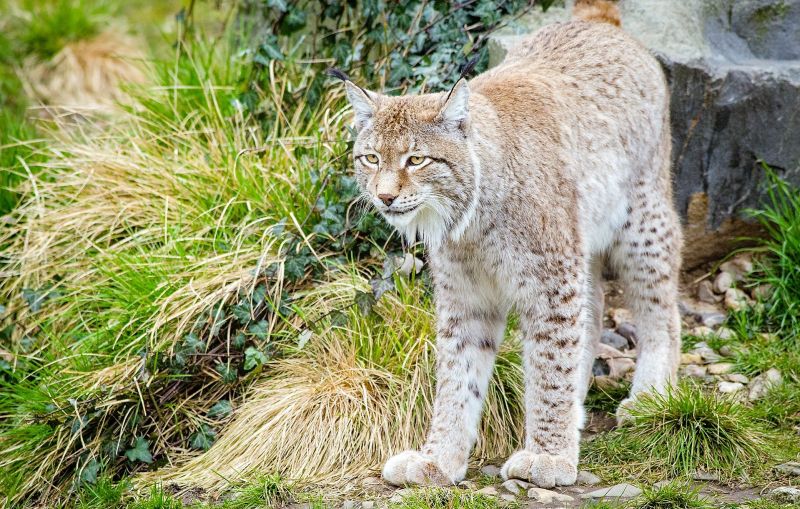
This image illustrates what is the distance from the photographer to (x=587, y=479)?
4.76 m

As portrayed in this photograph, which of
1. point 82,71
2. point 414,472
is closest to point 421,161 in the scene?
point 414,472

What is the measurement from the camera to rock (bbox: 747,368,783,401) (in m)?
5.44

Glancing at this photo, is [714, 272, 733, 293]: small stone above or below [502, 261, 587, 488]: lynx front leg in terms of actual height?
below

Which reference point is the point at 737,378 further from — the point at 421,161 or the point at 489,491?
the point at 421,161

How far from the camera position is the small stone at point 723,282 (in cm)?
641

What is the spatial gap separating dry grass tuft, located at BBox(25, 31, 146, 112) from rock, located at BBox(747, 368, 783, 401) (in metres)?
6.22

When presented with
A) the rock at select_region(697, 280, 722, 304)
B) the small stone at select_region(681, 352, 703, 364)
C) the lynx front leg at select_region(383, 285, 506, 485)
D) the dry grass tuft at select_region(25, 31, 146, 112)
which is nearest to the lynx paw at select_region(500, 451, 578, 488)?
the lynx front leg at select_region(383, 285, 506, 485)

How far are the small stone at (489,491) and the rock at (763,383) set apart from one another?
5.18ft

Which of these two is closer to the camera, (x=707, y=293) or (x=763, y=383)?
(x=763, y=383)

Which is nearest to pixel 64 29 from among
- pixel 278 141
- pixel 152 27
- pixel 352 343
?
pixel 152 27

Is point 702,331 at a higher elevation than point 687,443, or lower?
lower

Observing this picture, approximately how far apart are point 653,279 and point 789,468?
124 cm

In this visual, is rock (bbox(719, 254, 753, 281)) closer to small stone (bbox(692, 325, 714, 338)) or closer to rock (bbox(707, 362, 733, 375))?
small stone (bbox(692, 325, 714, 338))

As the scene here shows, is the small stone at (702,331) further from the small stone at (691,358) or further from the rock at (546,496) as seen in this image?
the rock at (546,496)
